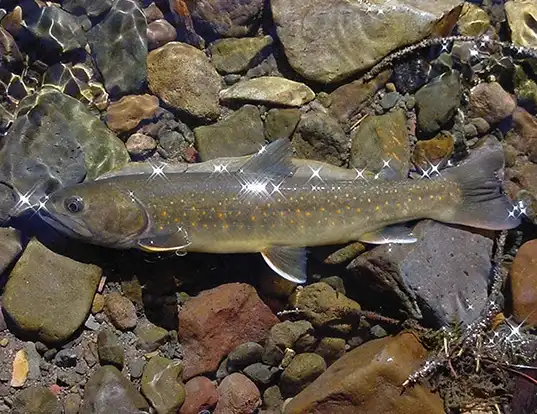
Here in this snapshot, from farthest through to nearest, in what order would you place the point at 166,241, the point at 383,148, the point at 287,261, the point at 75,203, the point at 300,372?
the point at 383,148 < the point at 300,372 < the point at 287,261 < the point at 166,241 < the point at 75,203

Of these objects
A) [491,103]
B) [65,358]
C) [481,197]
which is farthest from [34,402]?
[491,103]

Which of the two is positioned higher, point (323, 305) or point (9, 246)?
point (9, 246)

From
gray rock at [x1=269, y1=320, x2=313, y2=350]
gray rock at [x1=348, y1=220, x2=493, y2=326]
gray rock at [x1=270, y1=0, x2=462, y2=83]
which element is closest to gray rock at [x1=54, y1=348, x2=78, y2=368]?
gray rock at [x1=269, y1=320, x2=313, y2=350]

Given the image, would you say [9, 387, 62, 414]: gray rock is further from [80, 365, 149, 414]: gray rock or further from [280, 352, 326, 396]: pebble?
[280, 352, 326, 396]: pebble

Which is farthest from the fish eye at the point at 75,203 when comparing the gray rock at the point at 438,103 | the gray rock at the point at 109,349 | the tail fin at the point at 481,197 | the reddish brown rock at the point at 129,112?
the gray rock at the point at 438,103

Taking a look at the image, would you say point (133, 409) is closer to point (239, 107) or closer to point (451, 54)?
point (239, 107)

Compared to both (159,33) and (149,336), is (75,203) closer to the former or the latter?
(149,336)

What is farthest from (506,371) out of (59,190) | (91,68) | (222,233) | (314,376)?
(91,68)

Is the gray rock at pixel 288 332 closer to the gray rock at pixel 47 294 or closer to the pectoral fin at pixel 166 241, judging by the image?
the pectoral fin at pixel 166 241
